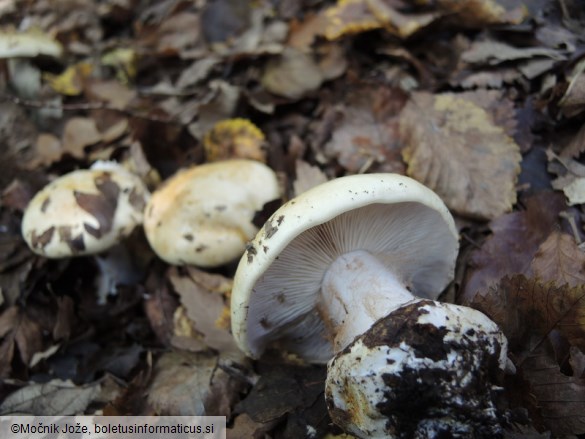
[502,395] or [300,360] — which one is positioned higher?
[502,395]

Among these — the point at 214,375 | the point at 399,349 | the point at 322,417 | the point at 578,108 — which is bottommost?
the point at 214,375

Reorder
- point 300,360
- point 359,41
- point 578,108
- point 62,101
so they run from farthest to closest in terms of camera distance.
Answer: point 62,101 < point 359,41 < point 578,108 < point 300,360

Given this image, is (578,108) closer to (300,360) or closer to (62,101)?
(300,360)

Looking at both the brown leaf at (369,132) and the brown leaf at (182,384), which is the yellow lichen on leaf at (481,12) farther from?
the brown leaf at (182,384)

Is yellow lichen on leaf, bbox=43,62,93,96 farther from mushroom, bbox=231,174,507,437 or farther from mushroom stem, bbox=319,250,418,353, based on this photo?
mushroom stem, bbox=319,250,418,353

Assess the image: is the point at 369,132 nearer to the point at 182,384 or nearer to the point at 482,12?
the point at 482,12

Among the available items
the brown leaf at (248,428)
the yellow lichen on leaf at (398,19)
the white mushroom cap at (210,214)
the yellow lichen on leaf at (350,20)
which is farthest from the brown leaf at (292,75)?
the brown leaf at (248,428)

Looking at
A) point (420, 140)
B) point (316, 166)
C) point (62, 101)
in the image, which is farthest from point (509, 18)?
point (62, 101)
